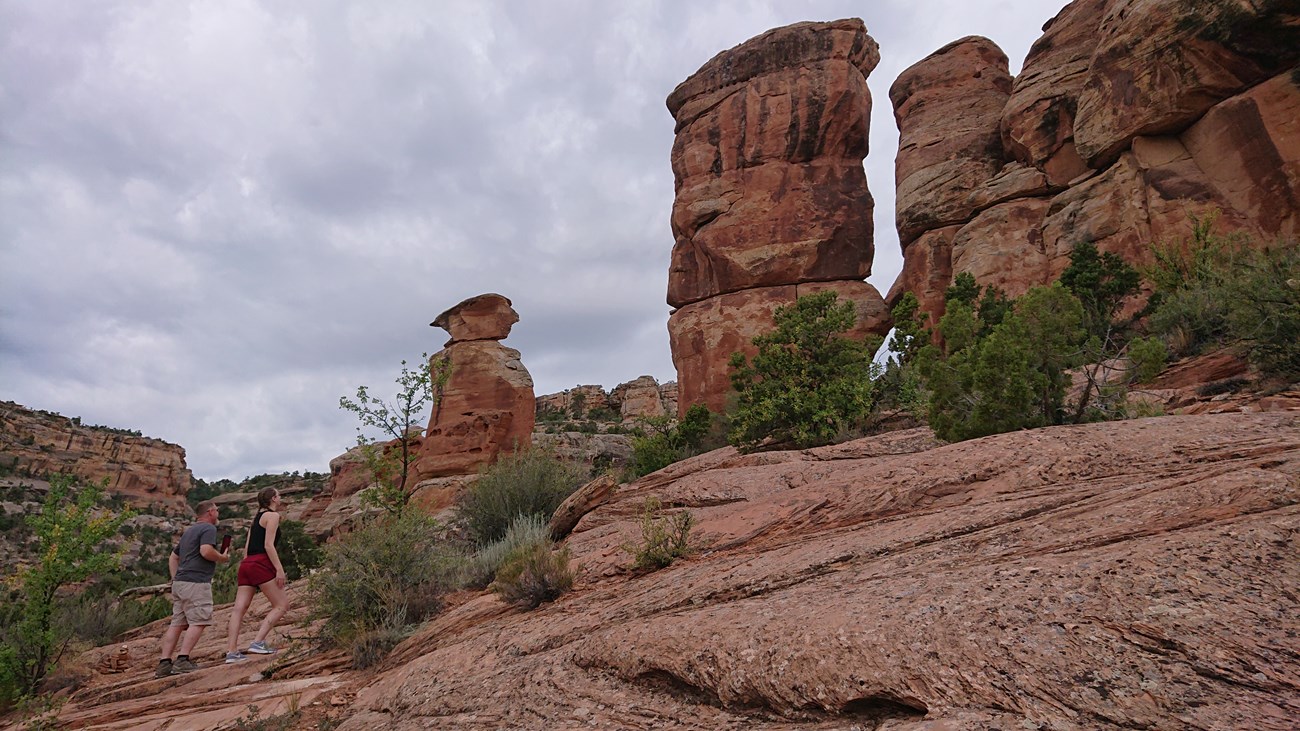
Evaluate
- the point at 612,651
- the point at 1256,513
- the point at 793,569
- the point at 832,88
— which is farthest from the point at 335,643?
the point at 832,88

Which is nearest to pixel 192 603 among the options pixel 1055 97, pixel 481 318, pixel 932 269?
pixel 481 318

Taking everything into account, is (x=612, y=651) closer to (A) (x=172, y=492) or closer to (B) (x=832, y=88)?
(B) (x=832, y=88)

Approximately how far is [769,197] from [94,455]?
59.6m

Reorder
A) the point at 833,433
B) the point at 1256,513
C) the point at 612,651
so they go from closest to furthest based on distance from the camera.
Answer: the point at 1256,513, the point at 612,651, the point at 833,433

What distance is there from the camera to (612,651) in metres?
3.89

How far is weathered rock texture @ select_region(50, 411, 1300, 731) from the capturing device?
2281 millimetres

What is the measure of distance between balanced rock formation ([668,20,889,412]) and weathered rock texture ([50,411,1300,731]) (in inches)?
701

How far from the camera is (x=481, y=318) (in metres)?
27.8

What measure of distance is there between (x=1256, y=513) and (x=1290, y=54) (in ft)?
57.7

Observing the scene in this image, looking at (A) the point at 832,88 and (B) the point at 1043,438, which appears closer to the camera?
(B) the point at 1043,438

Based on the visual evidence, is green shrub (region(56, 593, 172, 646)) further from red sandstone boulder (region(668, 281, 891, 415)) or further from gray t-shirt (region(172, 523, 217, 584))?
red sandstone boulder (region(668, 281, 891, 415))

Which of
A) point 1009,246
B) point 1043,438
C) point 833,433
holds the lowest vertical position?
point 1043,438

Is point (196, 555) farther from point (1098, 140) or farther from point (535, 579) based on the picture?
point (1098, 140)

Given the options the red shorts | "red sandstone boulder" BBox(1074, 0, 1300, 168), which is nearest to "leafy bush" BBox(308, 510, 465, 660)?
the red shorts
